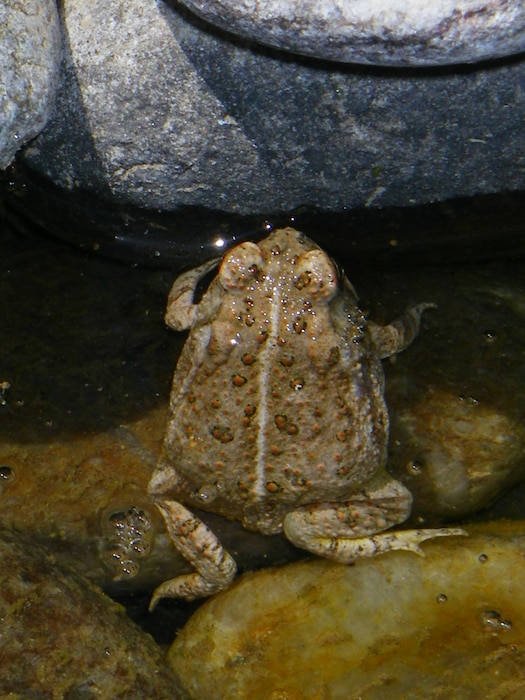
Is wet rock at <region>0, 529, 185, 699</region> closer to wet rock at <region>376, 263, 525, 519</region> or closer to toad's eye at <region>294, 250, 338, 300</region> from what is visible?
wet rock at <region>376, 263, 525, 519</region>

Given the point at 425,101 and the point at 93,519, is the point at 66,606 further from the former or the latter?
the point at 425,101

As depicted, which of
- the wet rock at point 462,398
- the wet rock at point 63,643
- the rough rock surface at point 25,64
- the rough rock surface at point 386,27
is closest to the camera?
the rough rock surface at point 386,27

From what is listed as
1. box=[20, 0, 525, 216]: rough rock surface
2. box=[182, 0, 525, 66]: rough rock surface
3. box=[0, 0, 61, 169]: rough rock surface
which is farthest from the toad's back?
box=[0, 0, 61, 169]: rough rock surface

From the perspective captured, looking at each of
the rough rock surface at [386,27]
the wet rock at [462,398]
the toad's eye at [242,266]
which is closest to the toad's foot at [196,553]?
the wet rock at [462,398]

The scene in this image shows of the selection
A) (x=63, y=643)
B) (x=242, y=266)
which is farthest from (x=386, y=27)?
(x=63, y=643)

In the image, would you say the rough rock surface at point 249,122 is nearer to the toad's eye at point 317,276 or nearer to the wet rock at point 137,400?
the toad's eye at point 317,276

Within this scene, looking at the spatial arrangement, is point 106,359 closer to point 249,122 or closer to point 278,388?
point 278,388
